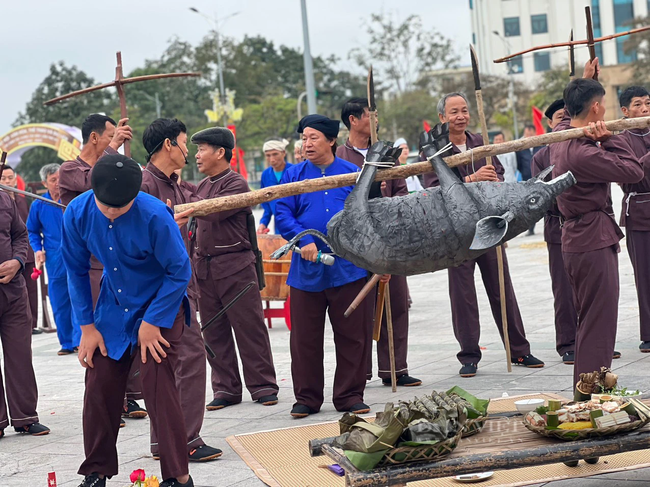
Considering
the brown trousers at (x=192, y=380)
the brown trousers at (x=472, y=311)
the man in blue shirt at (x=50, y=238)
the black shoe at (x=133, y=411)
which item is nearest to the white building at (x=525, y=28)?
the man in blue shirt at (x=50, y=238)

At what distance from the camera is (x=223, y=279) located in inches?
288

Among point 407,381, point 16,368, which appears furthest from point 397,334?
point 16,368

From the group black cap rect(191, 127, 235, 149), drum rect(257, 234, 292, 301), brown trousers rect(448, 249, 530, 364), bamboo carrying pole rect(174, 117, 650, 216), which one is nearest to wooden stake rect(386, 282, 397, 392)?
brown trousers rect(448, 249, 530, 364)

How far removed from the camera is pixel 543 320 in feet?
32.5

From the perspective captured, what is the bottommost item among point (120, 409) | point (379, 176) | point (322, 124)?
point (120, 409)

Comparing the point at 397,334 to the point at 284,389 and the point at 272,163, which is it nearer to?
the point at 284,389

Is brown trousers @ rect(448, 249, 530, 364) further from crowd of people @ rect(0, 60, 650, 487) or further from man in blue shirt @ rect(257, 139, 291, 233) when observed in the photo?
man in blue shirt @ rect(257, 139, 291, 233)

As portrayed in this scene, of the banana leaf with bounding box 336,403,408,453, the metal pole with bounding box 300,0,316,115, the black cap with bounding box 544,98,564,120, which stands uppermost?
the metal pole with bounding box 300,0,316,115

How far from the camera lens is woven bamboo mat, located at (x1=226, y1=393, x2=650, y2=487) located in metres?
4.71

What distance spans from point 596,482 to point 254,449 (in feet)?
6.78

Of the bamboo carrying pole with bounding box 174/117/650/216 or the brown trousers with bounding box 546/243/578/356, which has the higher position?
the bamboo carrying pole with bounding box 174/117/650/216

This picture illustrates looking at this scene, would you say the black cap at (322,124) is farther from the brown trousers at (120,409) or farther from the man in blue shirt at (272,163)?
the man in blue shirt at (272,163)

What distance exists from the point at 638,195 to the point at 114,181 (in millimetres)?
4846

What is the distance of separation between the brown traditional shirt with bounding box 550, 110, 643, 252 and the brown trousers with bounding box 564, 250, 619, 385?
9 cm
